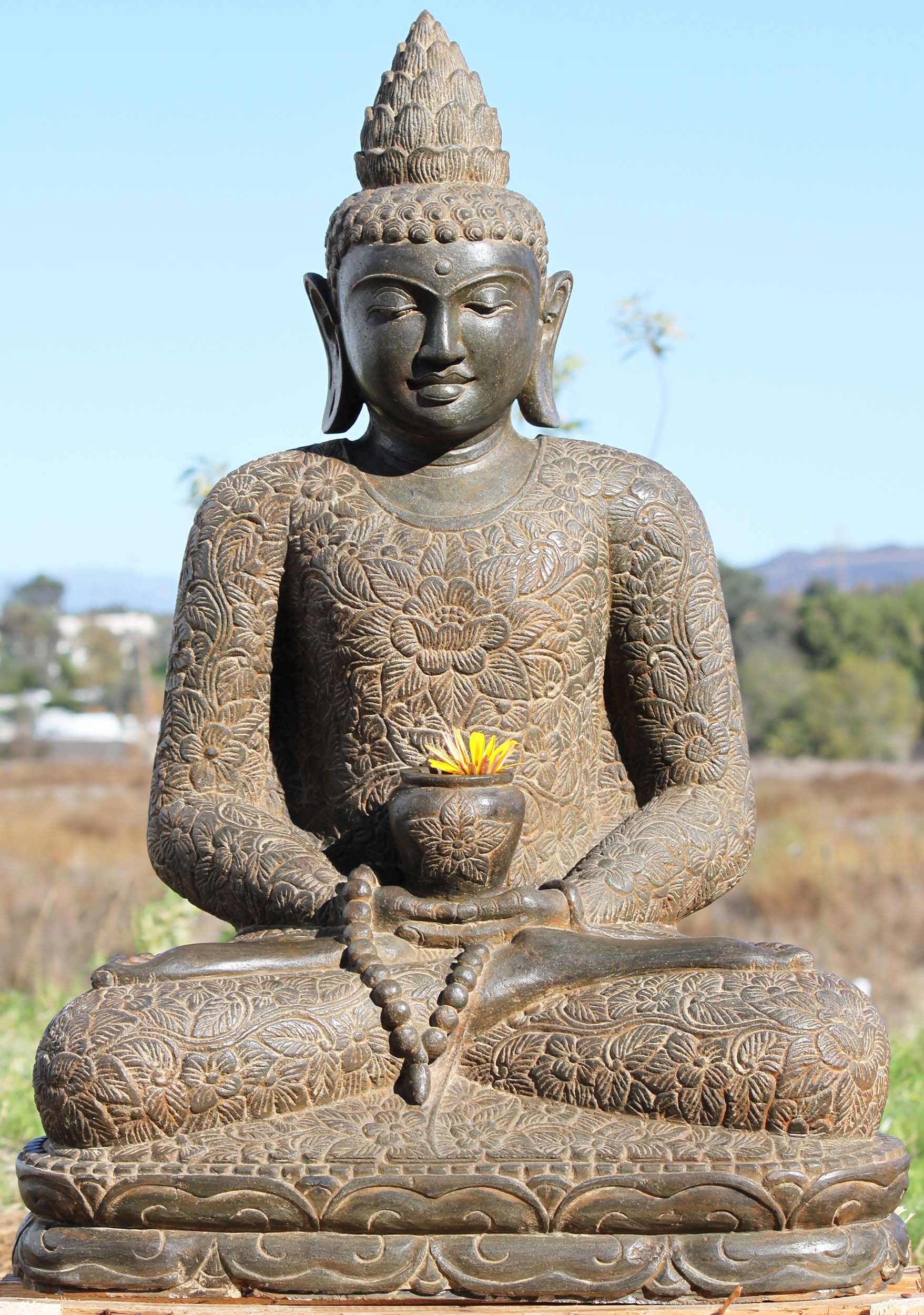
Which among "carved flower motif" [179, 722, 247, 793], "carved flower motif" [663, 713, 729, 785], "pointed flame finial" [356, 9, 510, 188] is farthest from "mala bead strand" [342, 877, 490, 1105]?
"pointed flame finial" [356, 9, 510, 188]

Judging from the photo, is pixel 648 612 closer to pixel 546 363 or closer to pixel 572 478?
pixel 572 478

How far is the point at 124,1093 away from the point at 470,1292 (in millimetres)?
820

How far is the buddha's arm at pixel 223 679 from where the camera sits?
443 cm

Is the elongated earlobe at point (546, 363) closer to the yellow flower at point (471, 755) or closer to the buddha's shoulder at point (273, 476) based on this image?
the buddha's shoulder at point (273, 476)

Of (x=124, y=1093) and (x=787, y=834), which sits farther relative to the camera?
(x=787, y=834)

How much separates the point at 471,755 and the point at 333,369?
1.22m

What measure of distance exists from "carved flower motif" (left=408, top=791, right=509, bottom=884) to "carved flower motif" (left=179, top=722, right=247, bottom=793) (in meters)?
0.66

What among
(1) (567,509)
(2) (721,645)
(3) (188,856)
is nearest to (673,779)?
(2) (721,645)

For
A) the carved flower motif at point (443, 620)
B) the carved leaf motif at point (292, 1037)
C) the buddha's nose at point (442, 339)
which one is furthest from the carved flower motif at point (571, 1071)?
the buddha's nose at point (442, 339)

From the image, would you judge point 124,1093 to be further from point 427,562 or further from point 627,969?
point 427,562

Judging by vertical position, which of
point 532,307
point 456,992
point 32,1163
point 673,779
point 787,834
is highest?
point 532,307

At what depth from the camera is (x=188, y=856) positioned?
14.3 ft

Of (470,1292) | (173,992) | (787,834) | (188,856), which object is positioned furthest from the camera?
(787,834)

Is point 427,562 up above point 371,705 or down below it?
above
